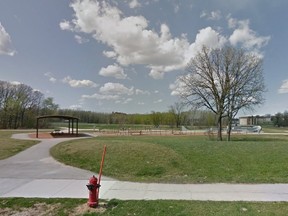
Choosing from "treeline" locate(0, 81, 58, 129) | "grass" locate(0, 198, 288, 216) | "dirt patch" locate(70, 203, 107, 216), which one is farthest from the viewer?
"treeline" locate(0, 81, 58, 129)

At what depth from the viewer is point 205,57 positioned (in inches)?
1105

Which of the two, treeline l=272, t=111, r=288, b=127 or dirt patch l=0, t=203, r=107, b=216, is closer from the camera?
dirt patch l=0, t=203, r=107, b=216

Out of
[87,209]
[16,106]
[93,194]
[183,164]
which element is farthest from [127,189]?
[16,106]

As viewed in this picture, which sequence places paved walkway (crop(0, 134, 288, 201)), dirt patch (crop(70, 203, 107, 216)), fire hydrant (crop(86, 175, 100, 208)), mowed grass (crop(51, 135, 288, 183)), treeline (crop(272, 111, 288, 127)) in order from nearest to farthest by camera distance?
dirt patch (crop(70, 203, 107, 216)), fire hydrant (crop(86, 175, 100, 208)), paved walkway (crop(0, 134, 288, 201)), mowed grass (crop(51, 135, 288, 183)), treeline (crop(272, 111, 288, 127))

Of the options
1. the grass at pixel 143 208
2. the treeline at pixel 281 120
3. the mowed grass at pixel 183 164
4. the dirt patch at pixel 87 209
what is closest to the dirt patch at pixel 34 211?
the grass at pixel 143 208

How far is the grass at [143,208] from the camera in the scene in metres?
5.24

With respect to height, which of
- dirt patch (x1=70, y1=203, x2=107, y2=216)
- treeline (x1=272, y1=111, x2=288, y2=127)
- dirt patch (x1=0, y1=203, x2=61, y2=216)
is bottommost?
dirt patch (x1=0, y1=203, x2=61, y2=216)

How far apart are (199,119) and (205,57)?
Result: 219 feet

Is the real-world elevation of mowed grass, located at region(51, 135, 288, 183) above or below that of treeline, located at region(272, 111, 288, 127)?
below

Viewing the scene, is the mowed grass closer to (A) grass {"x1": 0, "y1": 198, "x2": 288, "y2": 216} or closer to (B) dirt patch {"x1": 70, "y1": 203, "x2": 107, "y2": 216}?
(A) grass {"x1": 0, "y1": 198, "x2": 288, "y2": 216}

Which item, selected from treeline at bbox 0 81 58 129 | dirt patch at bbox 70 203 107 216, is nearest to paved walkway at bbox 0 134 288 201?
dirt patch at bbox 70 203 107 216

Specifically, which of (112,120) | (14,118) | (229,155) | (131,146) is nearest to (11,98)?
(14,118)

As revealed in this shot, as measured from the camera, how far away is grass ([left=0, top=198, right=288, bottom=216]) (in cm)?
524

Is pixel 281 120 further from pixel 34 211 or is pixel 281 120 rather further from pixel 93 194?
pixel 34 211
